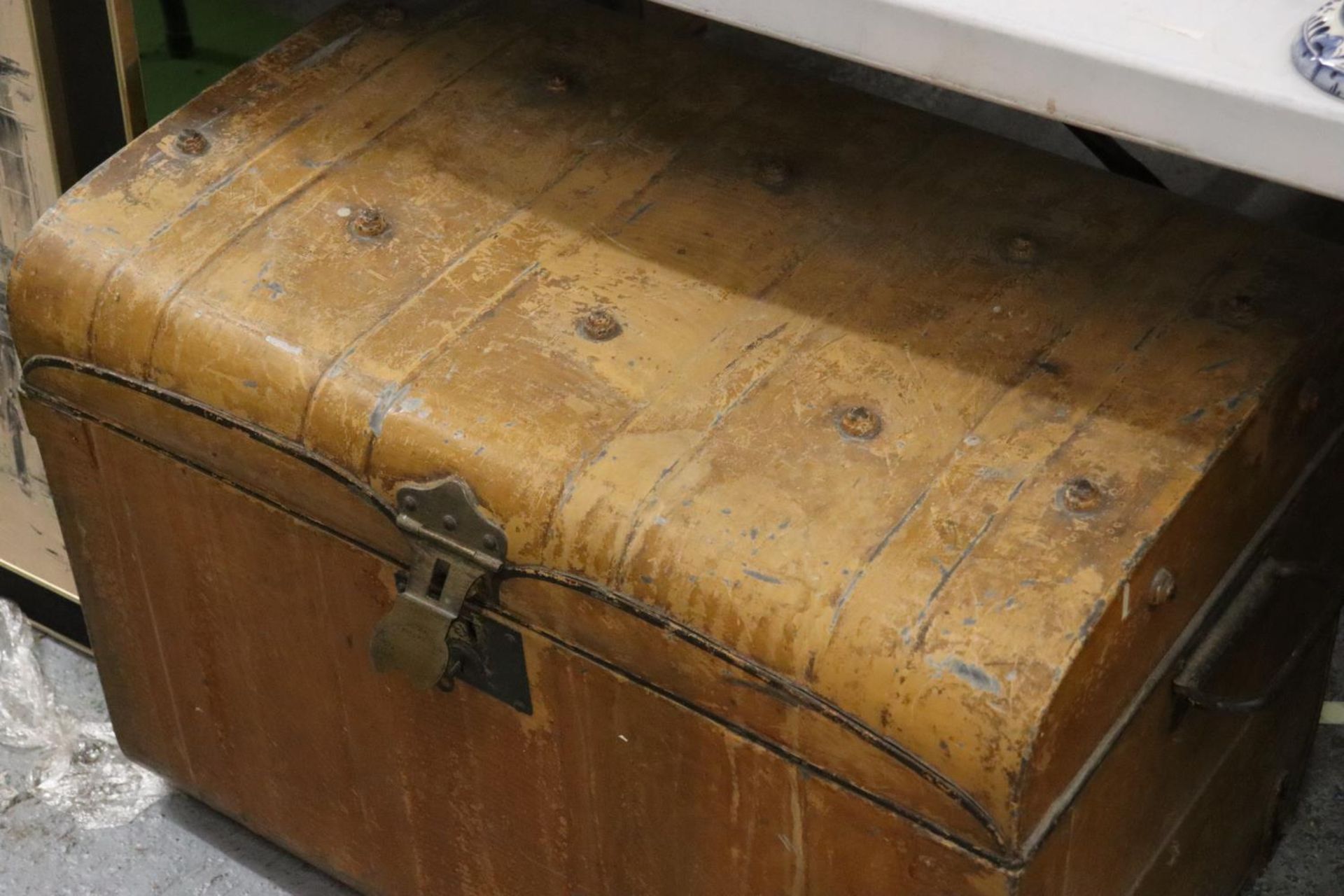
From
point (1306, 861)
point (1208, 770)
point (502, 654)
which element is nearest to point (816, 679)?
point (502, 654)

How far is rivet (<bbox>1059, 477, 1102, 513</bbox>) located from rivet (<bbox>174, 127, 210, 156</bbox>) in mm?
797

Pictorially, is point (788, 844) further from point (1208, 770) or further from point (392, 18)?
point (392, 18)

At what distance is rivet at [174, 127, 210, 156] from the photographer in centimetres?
152

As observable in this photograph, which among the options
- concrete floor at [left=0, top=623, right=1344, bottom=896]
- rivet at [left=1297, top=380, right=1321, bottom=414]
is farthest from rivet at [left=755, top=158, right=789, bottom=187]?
concrete floor at [left=0, top=623, right=1344, bottom=896]

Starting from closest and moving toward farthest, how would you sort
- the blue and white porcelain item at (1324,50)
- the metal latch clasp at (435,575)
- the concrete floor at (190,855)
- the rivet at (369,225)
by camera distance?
the blue and white porcelain item at (1324,50) < the metal latch clasp at (435,575) < the rivet at (369,225) < the concrete floor at (190,855)

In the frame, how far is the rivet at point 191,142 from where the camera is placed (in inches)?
59.9

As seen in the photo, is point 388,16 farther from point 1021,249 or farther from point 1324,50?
point 1324,50

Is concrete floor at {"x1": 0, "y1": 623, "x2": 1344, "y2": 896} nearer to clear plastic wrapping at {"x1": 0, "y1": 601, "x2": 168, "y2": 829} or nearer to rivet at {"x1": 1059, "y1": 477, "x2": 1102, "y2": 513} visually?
clear plastic wrapping at {"x1": 0, "y1": 601, "x2": 168, "y2": 829}

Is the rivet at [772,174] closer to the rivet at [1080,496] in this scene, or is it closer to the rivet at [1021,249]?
the rivet at [1021,249]

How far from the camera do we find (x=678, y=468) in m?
1.24

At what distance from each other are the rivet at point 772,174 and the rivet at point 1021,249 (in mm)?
197

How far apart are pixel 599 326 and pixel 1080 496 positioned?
15.2 inches

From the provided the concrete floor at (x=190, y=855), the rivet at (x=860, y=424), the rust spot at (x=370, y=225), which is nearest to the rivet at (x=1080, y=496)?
the rivet at (x=860, y=424)

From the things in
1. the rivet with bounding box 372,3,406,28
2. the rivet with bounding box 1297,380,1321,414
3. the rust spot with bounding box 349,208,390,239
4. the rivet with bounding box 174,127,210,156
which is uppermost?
the rivet with bounding box 372,3,406,28
